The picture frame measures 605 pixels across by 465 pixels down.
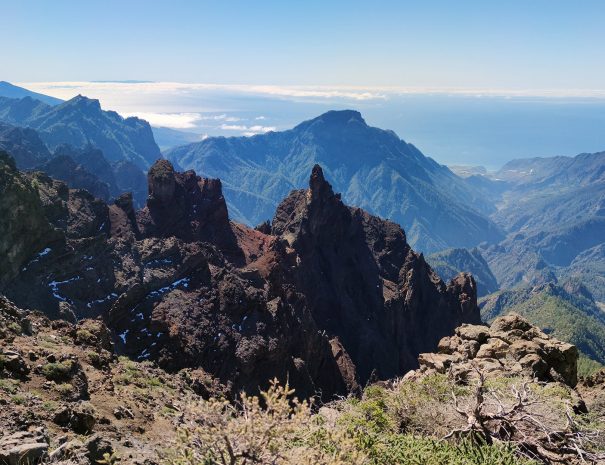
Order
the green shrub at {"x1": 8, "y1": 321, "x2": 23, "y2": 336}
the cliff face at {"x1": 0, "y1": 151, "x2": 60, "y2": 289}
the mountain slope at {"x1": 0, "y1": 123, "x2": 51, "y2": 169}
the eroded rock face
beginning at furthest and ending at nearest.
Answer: the mountain slope at {"x1": 0, "y1": 123, "x2": 51, "y2": 169}
the cliff face at {"x1": 0, "y1": 151, "x2": 60, "y2": 289}
the eroded rock face
the green shrub at {"x1": 8, "y1": 321, "x2": 23, "y2": 336}

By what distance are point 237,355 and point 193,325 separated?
4.68m

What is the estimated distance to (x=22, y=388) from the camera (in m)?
17.2

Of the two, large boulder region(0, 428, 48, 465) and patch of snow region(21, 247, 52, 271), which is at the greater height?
large boulder region(0, 428, 48, 465)

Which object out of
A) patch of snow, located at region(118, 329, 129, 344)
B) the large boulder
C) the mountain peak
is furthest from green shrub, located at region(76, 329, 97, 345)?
the mountain peak

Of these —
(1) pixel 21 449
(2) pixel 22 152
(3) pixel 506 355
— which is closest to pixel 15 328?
(1) pixel 21 449

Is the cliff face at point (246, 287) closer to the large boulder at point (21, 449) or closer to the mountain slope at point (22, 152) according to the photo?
the large boulder at point (21, 449)

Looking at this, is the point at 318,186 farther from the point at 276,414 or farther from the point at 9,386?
the point at 276,414

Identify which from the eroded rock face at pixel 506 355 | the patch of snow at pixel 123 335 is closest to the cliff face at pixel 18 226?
the patch of snow at pixel 123 335

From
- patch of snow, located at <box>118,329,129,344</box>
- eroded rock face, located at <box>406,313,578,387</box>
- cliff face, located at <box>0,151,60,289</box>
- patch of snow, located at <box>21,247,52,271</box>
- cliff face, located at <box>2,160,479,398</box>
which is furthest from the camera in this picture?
patch of snow, located at <box>21,247,52,271</box>

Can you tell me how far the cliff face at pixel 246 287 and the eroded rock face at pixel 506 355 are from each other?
675 inches

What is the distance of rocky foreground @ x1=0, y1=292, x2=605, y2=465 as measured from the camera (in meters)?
11.0

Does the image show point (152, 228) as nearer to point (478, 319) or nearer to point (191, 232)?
point (191, 232)

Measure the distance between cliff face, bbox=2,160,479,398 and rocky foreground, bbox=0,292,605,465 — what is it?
53.2 feet

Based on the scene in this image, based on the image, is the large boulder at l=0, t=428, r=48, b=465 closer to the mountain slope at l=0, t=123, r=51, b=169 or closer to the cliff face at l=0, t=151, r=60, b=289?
the cliff face at l=0, t=151, r=60, b=289
